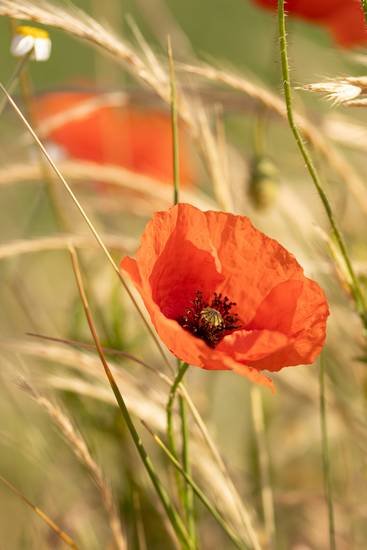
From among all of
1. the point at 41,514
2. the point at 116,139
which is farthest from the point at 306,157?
the point at 116,139

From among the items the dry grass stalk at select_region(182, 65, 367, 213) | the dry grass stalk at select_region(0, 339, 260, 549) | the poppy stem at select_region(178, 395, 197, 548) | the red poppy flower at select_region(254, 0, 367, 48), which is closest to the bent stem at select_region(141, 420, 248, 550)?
the poppy stem at select_region(178, 395, 197, 548)

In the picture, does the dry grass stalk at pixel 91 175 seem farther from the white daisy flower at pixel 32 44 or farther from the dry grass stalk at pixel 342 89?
the dry grass stalk at pixel 342 89

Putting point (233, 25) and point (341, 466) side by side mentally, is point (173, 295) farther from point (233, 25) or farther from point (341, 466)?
point (233, 25)

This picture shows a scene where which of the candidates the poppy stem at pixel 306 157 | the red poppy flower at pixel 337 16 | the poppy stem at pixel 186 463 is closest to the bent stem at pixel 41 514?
the poppy stem at pixel 186 463

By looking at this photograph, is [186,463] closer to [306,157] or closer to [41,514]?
[41,514]

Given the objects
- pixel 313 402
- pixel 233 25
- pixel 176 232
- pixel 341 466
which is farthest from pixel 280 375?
pixel 233 25

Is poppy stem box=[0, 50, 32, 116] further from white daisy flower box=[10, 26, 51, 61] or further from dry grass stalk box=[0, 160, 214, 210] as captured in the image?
dry grass stalk box=[0, 160, 214, 210]
